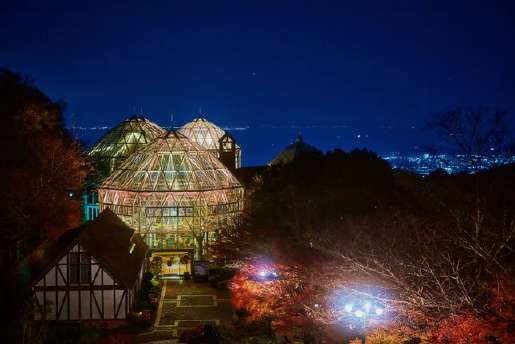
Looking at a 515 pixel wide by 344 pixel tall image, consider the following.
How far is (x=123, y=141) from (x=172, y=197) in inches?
635

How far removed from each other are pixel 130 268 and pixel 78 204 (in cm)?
1199

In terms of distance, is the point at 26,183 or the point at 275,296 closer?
the point at 275,296

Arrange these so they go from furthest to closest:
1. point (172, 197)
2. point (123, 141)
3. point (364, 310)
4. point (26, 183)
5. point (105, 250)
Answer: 1. point (123, 141)
2. point (172, 197)
3. point (26, 183)
4. point (105, 250)
5. point (364, 310)

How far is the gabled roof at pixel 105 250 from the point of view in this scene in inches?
1019

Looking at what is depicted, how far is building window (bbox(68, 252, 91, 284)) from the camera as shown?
25906 mm

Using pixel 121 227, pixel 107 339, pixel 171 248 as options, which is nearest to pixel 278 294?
pixel 107 339

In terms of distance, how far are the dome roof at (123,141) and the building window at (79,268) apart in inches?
1018

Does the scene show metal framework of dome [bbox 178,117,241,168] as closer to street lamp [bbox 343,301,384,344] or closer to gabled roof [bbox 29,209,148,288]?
gabled roof [bbox 29,209,148,288]

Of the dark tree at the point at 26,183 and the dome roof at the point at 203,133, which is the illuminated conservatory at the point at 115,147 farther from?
the dome roof at the point at 203,133

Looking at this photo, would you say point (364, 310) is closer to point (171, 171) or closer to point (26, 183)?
point (26, 183)

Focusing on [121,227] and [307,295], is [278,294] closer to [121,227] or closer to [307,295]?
[307,295]

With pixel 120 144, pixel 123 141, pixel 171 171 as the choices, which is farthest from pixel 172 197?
pixel 123 141

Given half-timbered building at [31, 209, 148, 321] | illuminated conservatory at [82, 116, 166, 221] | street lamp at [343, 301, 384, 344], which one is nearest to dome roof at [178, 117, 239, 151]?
illuminated conservatory at [82, 116, 166, 221]

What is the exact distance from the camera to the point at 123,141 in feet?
171
